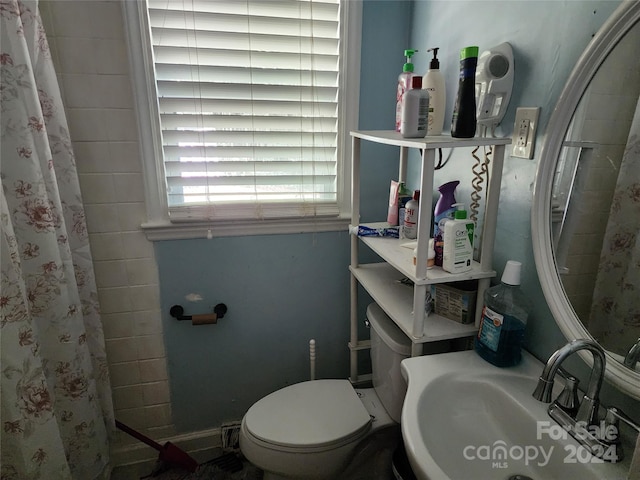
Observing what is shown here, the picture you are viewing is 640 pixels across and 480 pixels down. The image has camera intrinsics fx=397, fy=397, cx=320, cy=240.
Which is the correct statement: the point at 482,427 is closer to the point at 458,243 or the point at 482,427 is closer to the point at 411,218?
the point at 458,243

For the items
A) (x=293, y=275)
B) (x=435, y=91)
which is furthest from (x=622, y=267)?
(x=293, y=275)

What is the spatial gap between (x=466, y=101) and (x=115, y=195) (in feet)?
4.01

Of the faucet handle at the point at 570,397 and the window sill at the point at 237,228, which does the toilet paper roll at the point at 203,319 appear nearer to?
the window sill at the point at 237,228

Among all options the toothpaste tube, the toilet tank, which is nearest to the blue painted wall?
the toothpaste tube

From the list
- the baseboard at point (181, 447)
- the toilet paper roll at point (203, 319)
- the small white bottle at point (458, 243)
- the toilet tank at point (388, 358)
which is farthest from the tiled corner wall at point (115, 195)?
the small white bottle at point (458, 243)

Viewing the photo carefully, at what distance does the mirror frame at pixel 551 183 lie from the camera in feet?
2.54

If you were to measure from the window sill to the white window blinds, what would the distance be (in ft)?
0.12

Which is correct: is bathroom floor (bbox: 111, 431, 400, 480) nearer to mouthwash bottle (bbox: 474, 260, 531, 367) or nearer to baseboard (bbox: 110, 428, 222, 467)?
baseboard (bbox: 110, 428, 222, 467)

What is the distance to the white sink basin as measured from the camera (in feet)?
2.59

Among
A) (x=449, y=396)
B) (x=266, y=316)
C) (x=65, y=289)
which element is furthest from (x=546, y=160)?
(x=65, y=289)

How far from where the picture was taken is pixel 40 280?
1224 mm

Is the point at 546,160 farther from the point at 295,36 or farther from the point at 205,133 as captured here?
the point at 205,133

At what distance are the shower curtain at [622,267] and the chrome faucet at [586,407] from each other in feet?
0.35

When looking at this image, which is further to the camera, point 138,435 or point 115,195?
point 138,435
